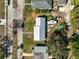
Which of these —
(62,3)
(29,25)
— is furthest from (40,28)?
(62,3)

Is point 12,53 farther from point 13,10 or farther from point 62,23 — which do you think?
point 62,23

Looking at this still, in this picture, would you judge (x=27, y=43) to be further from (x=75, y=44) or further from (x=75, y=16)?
(x=75, y=16)

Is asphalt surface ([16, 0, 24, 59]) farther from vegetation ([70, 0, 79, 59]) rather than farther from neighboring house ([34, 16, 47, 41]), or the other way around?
vegetation ([70, 0, 79, 59])

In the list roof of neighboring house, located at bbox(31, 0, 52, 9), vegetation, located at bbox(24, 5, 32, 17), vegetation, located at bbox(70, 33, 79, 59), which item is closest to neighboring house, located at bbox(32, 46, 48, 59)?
vegetation, located at bbox(70, 33, 79, 59)

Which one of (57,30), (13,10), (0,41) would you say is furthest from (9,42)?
(57,30)

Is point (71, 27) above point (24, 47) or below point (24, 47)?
above

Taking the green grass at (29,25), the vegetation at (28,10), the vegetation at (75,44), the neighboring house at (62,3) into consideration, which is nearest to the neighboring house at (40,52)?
the green grass at (29,25)
